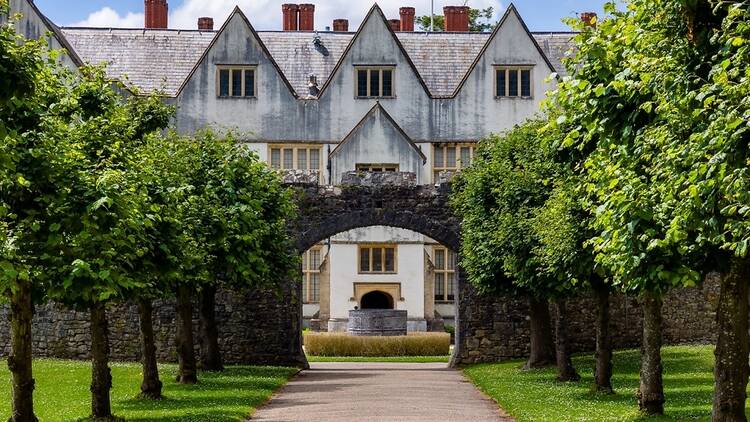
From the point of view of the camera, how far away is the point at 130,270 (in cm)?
Answer: 2091

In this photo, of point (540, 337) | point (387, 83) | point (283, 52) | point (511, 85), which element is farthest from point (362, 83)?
point (540, 337)

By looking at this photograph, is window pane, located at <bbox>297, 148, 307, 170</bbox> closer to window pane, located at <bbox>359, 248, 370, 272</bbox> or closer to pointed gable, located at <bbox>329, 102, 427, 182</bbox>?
pointed gable, located at <bbox>329, 102, 427, 182</bbox>

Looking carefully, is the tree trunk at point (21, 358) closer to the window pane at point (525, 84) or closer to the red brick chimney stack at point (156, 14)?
the window pane at point (525, 84)

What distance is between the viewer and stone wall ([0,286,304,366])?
130 ft

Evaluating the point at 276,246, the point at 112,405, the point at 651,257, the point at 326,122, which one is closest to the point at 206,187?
the point at 276,246

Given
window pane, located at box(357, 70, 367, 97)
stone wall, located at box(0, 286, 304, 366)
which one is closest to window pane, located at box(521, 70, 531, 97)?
window pane, located at box(357, 70, 367, 97)

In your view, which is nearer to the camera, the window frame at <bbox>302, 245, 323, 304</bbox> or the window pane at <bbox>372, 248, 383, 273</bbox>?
the window pane at <bbox>372, 248, 383, 273</bbox>

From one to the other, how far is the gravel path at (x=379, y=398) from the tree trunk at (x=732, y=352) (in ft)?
17.4

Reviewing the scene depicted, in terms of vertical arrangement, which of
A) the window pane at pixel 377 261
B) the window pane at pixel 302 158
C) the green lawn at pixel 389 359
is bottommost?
the green lawn at pixel 389 359

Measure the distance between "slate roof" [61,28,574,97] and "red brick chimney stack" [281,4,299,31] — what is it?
3.65 metres

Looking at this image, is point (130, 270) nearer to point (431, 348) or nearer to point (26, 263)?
point (26, 263)

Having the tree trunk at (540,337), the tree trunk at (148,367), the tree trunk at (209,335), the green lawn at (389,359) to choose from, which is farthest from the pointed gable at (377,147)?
the tree trunk at (148,367)

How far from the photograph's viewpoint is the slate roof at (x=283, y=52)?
5772 centimetres

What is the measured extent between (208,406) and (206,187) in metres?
8.27
